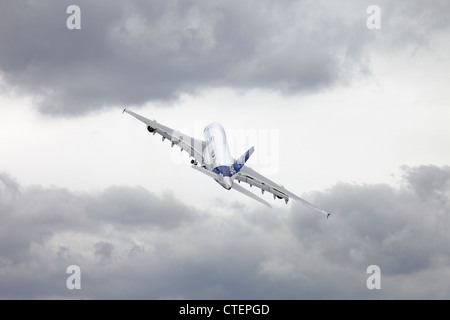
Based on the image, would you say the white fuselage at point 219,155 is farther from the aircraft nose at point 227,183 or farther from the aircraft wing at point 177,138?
the aircraft wing at point 177,138

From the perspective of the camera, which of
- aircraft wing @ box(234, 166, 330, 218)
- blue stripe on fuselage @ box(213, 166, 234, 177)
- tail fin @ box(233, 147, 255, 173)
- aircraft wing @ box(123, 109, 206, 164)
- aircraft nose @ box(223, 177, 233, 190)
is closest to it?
aircraft nose @ box(223, 177, 233, 190)

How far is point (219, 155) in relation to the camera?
479 feet

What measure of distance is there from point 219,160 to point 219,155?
6.90ft

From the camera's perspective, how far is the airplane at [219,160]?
5527 inches

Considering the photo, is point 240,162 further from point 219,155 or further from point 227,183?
point 227,183

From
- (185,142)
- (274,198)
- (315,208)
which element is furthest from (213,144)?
(315,208)

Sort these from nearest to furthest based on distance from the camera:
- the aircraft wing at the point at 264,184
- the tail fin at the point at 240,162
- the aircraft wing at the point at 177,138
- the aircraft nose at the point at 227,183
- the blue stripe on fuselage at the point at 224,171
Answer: the aircraft nose at the point at 227,183, the blue stripe on fuselage at the point at 224,171, the tail fin at the point at 240,162, the aircraft wing at the point at 264,184, the aircraft wing at the point at 177,138

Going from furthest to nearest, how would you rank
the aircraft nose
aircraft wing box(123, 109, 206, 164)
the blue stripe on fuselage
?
1. aircraft wing box(123, 109, 206, 164)
2. the blue stripe on fuselage
3. the aircraft nose

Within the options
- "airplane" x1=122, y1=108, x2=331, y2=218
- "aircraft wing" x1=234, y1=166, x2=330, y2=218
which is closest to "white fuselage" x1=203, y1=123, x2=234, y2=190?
"airplane" x1=122, y1=108, x2=331, y2=218

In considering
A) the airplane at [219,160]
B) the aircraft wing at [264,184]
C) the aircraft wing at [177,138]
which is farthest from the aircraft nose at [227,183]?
the aircraft wing at [177,138]

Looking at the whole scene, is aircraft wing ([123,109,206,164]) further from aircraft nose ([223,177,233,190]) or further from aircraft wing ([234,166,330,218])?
aircraft nose ([223,177,233,190])

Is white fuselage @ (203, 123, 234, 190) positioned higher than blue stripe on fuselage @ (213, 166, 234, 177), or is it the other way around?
white fuselage @ (203, 123, 234, 190)

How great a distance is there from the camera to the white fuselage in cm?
14075

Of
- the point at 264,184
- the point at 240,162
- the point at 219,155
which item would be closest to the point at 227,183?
the point at 240,162
